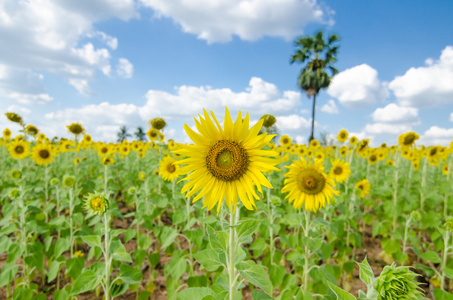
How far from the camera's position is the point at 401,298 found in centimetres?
120

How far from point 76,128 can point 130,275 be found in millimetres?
6243

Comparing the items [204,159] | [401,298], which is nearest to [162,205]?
[204,159]

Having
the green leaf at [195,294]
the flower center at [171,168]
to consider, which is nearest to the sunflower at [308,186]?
the green leaf at [195,294]

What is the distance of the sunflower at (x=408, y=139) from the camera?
6.46 meters

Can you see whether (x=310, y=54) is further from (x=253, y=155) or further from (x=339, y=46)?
(x=253, y=155)

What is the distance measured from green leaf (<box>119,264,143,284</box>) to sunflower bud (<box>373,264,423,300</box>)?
2064 millimetres

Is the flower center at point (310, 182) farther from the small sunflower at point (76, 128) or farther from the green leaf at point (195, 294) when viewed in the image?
the small sunflower at point (76, 128)

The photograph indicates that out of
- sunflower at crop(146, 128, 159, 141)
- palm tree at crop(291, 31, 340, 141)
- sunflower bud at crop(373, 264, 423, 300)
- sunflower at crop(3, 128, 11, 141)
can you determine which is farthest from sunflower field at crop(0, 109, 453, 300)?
palm tree at crop(291, 31, 340, 141)

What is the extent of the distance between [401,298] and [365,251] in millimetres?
4412

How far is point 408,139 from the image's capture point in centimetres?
655

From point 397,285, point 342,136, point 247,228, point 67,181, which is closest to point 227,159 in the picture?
point 247,228

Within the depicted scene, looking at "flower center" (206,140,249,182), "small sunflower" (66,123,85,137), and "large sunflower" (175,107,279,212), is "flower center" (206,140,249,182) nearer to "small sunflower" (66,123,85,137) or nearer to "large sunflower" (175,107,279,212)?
"large sunflower" (175,107,279,212)

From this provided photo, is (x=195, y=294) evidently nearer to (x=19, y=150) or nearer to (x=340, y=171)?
(x=340, y=171)

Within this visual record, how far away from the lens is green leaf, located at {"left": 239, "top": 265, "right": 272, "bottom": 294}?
1.59m
